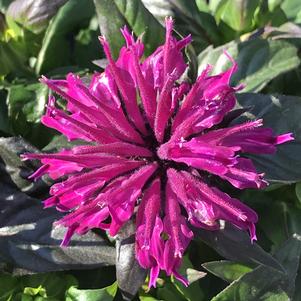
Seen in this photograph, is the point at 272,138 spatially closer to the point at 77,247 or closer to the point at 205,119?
the point at 205,119

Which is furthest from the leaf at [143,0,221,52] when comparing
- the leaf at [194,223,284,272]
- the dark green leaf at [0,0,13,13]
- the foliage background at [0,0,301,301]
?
the leaf at [194,223,284,272]

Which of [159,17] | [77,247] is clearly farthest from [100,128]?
[159,17]

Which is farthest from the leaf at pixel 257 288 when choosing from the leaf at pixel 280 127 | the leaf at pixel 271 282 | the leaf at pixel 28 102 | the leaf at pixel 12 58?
the leaf at pixel 12 58

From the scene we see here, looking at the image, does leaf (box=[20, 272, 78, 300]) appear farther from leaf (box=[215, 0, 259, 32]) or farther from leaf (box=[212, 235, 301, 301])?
leaf (box=[215, 0, 259, 32])

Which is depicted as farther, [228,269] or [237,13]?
[237,13]

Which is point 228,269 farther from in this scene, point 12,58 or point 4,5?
point 4,5

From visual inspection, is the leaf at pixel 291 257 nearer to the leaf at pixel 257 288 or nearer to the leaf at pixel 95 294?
the leaf at pixel 257 288

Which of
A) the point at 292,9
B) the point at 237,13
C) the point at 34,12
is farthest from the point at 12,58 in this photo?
the point at 292,9
